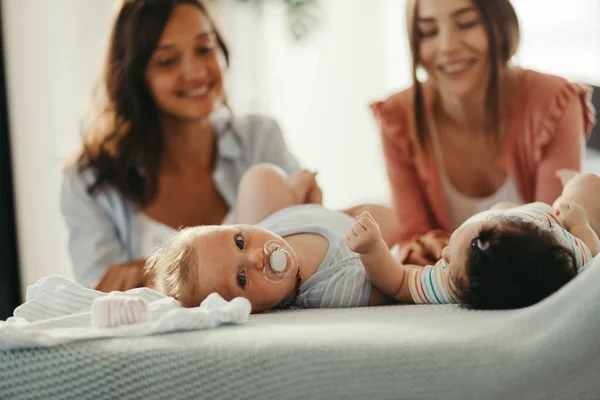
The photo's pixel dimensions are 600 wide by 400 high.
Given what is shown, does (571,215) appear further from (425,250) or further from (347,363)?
(347,363)

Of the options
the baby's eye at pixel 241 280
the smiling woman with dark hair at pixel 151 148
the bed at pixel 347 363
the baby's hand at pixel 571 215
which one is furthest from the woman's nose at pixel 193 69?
the bed at pixel 347 363

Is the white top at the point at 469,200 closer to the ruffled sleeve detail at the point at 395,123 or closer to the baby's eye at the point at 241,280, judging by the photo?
the ruffled sleeve detail at the point at 395,123

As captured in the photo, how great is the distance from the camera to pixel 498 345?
81 centimetres

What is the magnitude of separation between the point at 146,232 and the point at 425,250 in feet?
2.73

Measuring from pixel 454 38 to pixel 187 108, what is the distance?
27.6 inches

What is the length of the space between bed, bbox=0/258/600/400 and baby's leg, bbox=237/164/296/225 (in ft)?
2.13

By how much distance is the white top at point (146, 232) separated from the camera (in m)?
1.96

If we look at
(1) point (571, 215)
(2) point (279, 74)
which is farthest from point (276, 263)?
(2) point (279, 74)

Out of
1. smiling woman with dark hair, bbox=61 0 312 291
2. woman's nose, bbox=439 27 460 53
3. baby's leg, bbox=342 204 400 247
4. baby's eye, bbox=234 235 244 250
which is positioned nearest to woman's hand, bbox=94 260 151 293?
smiling woman with dark hair, bbox=61 0 312 291

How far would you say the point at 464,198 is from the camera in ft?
5.83

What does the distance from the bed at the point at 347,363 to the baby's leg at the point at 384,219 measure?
63 centimetres

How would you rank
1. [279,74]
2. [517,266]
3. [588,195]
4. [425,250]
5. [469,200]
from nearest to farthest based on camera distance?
[517,266]
[588,195]
[425,250]
[469,200]
[279,74]

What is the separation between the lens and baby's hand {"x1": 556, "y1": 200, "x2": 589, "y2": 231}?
1.19 meters

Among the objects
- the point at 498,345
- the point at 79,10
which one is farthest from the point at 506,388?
the point at 79,10
